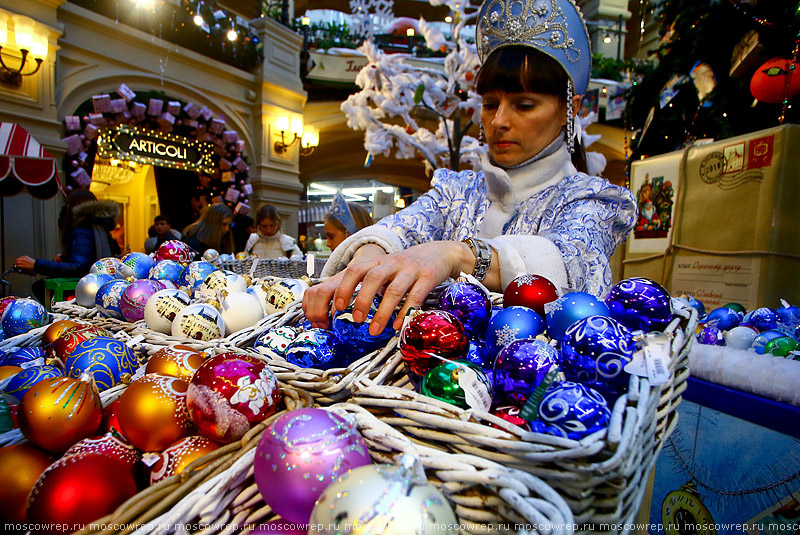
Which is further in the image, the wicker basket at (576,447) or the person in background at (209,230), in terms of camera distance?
the person in background at (209,230)

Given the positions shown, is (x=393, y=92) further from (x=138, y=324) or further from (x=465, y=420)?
(x=465, y=420)

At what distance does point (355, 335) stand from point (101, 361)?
506 millimetres

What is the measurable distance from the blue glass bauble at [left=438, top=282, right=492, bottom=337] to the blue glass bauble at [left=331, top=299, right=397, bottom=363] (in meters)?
0.12

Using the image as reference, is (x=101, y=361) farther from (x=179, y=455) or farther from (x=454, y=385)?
(x=454, y=385)

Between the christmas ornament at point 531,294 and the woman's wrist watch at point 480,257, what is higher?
the woman's wrist watch at point 480,257

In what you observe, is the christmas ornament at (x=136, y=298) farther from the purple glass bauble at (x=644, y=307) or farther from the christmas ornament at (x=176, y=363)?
the purple glass bauble at (x=644, y=307)

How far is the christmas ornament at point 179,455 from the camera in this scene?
552 mm

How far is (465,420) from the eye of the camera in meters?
0.46

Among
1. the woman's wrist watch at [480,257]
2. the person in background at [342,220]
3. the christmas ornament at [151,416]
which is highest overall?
the person in background at [342,220]

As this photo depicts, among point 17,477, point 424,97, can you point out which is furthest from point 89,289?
point 424,97

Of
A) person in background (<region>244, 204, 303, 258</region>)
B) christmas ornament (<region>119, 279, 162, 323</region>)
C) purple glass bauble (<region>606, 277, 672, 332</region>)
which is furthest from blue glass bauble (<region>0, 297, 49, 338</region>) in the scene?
person in background (<region>244, 204, 303, 258</region>)

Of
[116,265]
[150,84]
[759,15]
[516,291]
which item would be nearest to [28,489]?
[516,291]

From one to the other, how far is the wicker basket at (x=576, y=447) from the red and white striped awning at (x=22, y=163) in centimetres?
519

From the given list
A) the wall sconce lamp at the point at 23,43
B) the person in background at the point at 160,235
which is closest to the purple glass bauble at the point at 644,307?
the person in background at the point at 160,235
